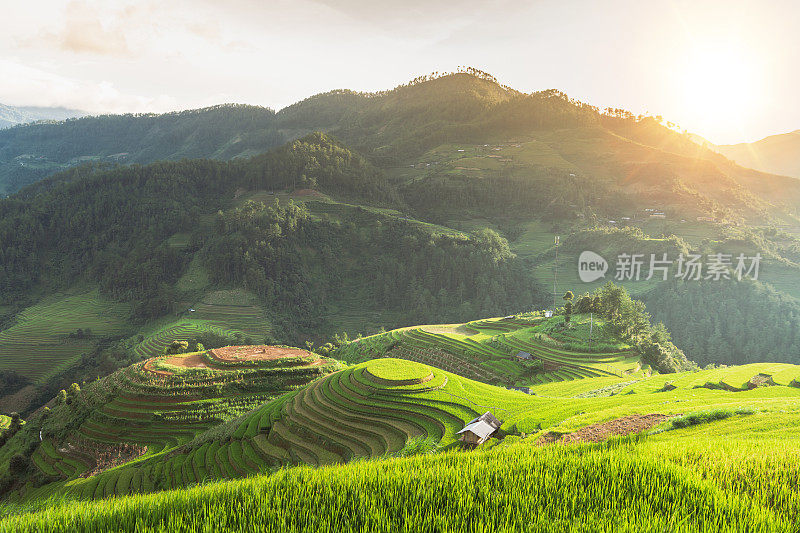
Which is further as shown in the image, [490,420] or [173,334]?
[173,334]

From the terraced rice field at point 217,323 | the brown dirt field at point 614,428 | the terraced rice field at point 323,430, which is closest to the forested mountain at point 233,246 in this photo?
the terraced rice field at point 217,323

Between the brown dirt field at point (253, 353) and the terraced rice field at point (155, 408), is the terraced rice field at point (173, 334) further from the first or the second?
the brown dirt field at point (253, 353)

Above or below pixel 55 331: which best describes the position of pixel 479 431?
above

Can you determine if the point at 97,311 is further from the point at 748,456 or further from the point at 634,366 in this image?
the point at 748,456

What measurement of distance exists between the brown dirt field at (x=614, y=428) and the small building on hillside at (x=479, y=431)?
5.08 meters

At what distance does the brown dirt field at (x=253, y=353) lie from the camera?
42.6m

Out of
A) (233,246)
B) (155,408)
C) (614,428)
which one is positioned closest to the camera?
(614,428)

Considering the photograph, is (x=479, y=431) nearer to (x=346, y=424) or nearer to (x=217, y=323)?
(x=346, y=424)

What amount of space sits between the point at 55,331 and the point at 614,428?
4036 inches

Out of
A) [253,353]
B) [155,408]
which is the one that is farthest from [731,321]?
[155,408]

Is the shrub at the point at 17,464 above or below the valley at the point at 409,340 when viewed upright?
below

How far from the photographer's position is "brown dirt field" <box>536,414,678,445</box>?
1176 centimetres

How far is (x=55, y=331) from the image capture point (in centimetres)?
8025

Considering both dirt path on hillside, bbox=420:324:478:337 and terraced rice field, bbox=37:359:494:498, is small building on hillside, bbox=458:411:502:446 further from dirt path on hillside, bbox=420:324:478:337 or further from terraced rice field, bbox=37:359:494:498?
dirt path on hillside, bbox=420:324:478:337
